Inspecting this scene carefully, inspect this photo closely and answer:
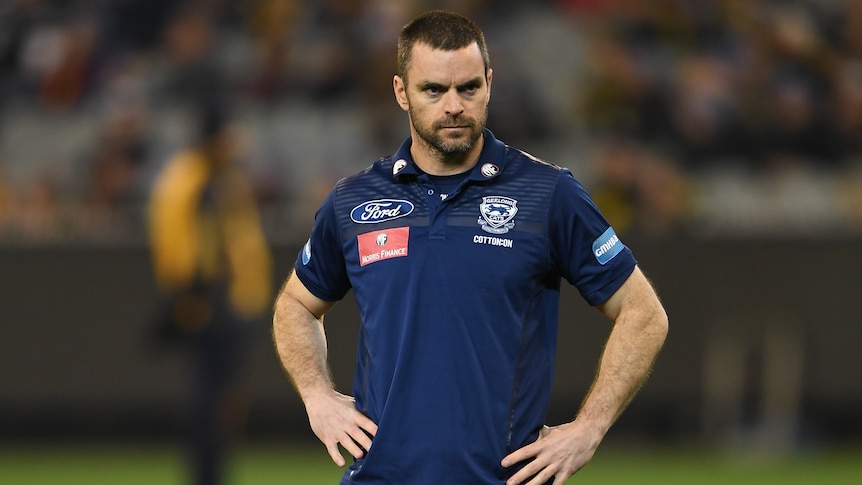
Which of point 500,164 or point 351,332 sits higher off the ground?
point 500,164

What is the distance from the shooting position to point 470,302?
174 inches

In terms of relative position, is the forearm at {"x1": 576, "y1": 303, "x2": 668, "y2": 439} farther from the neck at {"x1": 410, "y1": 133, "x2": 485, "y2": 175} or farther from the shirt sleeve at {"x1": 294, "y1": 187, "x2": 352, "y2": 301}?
the shirt sleeve at {"x1": 294, "y1": 187, "x2": 352, "y2": 301}

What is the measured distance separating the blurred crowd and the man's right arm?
731 centimetres

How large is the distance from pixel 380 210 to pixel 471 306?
1.48 ft

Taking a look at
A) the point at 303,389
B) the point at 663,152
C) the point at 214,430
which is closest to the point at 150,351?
the point at 214,430

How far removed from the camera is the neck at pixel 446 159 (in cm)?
458

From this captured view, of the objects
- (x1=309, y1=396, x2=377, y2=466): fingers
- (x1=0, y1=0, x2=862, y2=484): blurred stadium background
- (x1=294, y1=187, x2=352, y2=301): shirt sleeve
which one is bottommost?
(x1=0, y1=0, x2=862, y2=484): blurred stadium background

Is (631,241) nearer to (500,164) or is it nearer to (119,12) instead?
(119,12)

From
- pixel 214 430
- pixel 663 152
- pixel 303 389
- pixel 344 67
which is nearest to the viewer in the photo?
pixel 303 389

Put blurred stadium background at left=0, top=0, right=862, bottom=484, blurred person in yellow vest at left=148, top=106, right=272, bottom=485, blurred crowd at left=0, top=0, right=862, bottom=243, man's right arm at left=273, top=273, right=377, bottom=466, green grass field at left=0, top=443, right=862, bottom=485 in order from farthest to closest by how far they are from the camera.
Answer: blurred crowd at left=0, top=0, right=862, bottom=243 → blurred stadium background at left=0, top=0, right=862, bottom=484 → green grass field at left=0, top=443, right=862, bottom=485 → blurred person in yellow vest at left=148, top=106, right=272, bottom=485 → man's right arm at left=273, top=273, right=377, bottom=466

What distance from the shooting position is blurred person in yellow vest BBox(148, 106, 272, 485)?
9.11 m

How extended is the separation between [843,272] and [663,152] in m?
2.08

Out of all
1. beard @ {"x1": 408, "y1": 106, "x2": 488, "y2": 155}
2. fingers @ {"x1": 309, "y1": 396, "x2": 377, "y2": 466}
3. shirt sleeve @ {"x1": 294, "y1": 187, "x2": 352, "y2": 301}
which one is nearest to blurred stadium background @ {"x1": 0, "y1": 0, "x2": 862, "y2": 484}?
shirt sleeve @ {"x1": 294, "y1": 187, "x2": 352, "y2": 301}

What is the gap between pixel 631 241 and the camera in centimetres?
1217
